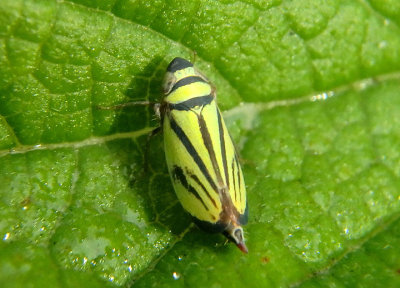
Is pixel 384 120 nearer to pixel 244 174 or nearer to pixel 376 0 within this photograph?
pixel 376 0

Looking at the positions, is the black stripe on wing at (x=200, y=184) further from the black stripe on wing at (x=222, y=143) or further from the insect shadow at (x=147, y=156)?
the insect shadow at (x=147, y=156)

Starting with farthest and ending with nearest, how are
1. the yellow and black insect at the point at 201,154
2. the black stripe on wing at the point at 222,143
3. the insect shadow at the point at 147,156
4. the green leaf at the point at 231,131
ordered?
the insect shadow at the point at 147,156 → the black stripe on wing at the point at 222,143 → the yellow and black insect at the point at 201,154 → the green leaf at the point at 231,131

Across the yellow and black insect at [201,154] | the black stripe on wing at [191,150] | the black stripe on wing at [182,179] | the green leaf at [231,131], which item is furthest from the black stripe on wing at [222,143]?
the green leaf at [231,131]

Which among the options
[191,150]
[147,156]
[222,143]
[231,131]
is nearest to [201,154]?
[191,150]

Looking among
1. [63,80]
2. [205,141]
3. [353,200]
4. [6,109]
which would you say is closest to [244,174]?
[205,141]

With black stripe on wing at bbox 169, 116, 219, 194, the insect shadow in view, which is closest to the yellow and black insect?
black stripe on wing at bbox 169, 116, 219, 194

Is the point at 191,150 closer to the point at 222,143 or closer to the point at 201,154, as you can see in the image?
the point at 201,154
